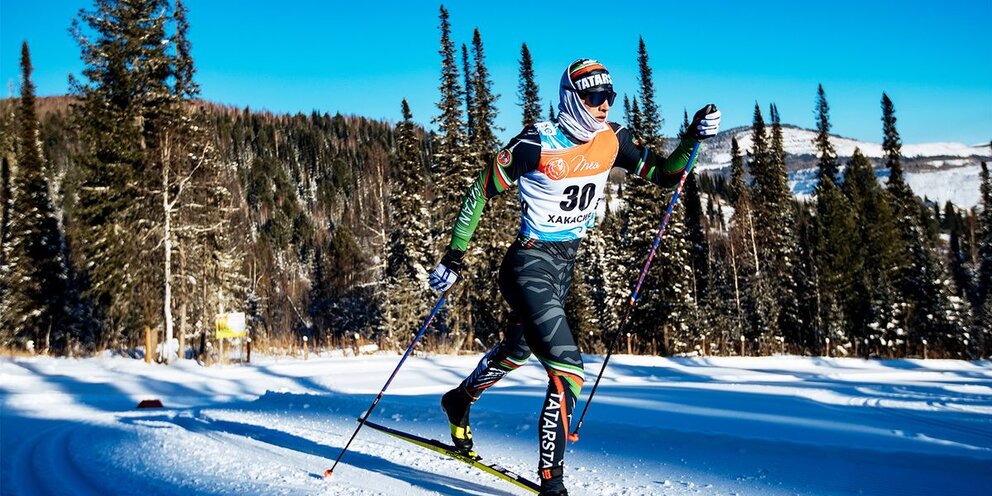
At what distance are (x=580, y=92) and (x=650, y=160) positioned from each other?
810mm

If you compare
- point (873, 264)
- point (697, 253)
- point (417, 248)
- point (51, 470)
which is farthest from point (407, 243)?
point (873, 264)

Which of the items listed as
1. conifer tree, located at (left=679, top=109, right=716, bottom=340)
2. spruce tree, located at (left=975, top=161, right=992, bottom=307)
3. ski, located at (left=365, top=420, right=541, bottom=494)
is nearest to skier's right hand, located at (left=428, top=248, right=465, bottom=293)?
ski, located at (left=365, top=420, right=541, bottom=494)

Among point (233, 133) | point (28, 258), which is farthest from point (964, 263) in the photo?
point (233, 133)

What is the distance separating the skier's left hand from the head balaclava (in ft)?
2.15

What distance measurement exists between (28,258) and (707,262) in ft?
157

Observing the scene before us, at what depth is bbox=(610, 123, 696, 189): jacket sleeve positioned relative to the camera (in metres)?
4.13

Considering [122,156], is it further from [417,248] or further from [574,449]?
[574,449]

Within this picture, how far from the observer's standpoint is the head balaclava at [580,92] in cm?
375

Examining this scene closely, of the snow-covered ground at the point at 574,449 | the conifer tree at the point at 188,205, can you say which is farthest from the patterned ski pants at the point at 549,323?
the conifer tree at the point at 188,205

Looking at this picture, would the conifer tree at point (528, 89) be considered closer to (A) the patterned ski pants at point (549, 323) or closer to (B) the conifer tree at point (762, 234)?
(B) the conifer tree at point (762, 234)

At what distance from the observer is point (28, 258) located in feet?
118

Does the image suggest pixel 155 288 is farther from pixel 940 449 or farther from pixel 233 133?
pixel 233 133

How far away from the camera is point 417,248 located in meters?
36.9

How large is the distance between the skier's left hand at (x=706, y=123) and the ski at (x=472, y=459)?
7.57 feet
